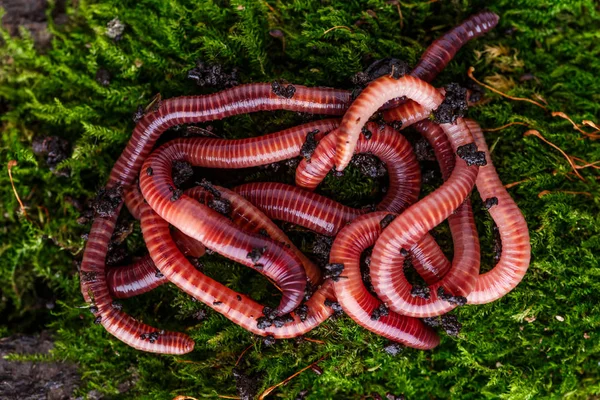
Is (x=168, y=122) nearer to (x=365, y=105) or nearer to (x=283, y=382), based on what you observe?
(x=365, y=105)

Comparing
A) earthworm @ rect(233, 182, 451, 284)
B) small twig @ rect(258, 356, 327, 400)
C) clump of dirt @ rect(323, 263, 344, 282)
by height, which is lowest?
small twig @ rect(258, 356, 327, 400)

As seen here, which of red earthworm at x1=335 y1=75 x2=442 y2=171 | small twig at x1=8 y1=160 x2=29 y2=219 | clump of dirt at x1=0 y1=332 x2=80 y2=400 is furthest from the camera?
small twig at x1=8 y1=160 x2=29 y2=219

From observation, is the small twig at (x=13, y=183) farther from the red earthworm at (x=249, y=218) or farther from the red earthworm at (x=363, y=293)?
the red earthworm at (x=363, y=293)

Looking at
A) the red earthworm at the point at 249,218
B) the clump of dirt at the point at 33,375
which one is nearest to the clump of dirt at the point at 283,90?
the red earthworm at the point at 249,218

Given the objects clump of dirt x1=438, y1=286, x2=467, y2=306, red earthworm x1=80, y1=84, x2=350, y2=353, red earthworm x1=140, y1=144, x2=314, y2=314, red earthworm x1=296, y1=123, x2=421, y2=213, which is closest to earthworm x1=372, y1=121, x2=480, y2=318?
clump of dirt x1=438, y1=286, x2=467, y2=306

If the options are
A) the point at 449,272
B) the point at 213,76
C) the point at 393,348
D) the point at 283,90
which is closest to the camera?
the point at 449,272

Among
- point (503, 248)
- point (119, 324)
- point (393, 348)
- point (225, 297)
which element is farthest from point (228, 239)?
point (503, 248)

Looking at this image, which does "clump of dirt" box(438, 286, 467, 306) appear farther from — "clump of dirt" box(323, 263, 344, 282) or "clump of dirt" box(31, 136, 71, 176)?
"clump of dirt" box(31, 136, 71, 176)
